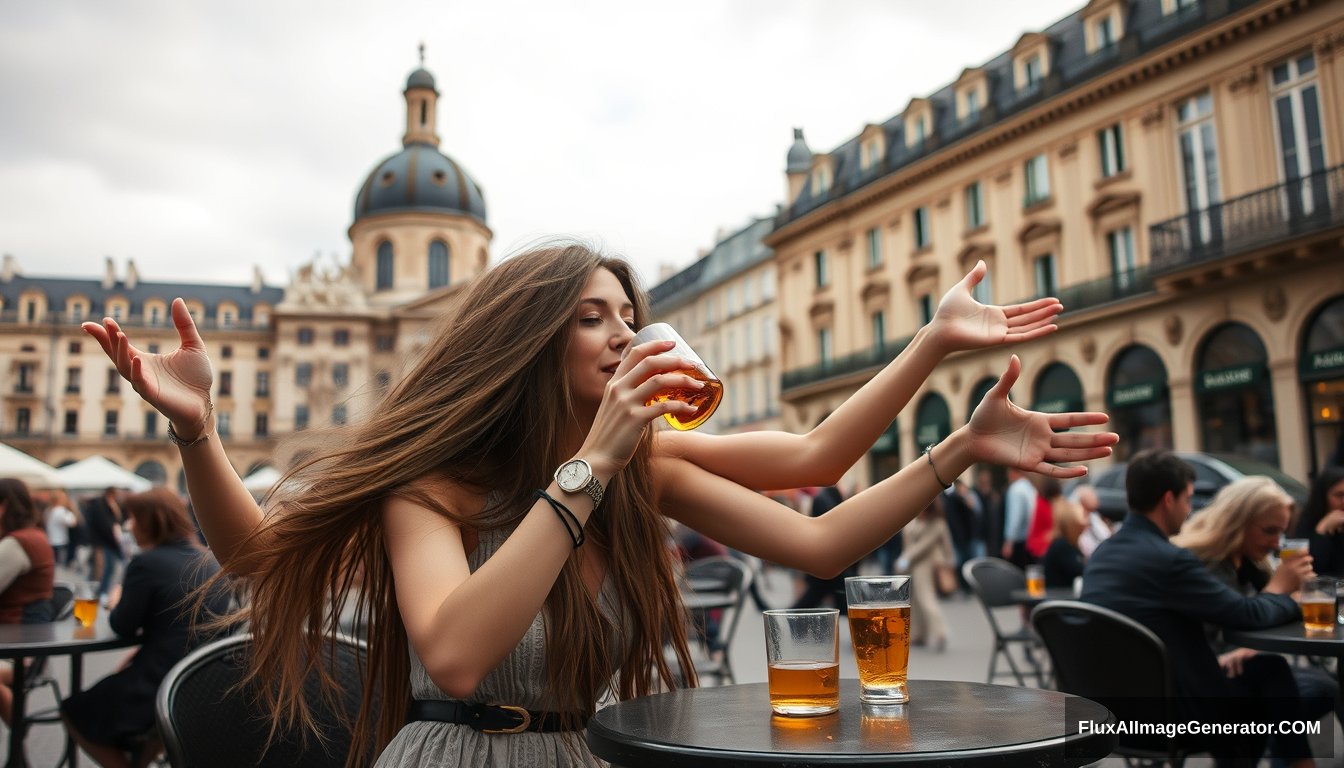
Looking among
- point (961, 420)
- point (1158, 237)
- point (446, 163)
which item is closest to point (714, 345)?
point (961, 420)

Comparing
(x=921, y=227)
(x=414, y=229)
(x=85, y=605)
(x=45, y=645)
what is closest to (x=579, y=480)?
(x=45, y=645)

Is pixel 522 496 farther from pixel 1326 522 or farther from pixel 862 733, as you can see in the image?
pixel 1326 522

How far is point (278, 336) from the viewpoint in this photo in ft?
253

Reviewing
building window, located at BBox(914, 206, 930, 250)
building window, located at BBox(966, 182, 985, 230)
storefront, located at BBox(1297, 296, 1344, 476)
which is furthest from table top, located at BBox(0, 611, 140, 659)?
building window, located at BBox(914, 206, 930, 250)

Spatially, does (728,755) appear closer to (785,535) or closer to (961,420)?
(785,535)

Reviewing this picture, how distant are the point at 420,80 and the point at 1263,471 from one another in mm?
83126

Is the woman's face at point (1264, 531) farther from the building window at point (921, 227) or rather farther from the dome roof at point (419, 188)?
the dome roof at point (419, 188)

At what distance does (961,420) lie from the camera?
30.0m

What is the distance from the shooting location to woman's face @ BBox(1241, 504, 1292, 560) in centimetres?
496

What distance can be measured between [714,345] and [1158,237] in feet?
103

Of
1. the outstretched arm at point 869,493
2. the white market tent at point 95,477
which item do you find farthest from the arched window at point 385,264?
the outstretched arm at point 869,493

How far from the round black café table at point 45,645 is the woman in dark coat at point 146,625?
0.12 meters

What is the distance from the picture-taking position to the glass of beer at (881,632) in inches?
74.8

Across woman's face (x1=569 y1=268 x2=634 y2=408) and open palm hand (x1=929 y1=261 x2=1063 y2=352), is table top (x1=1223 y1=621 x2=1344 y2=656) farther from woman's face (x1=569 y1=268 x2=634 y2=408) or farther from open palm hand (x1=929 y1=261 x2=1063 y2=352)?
woman's face (x1=569 y1=268 x2=634 y2=408)
